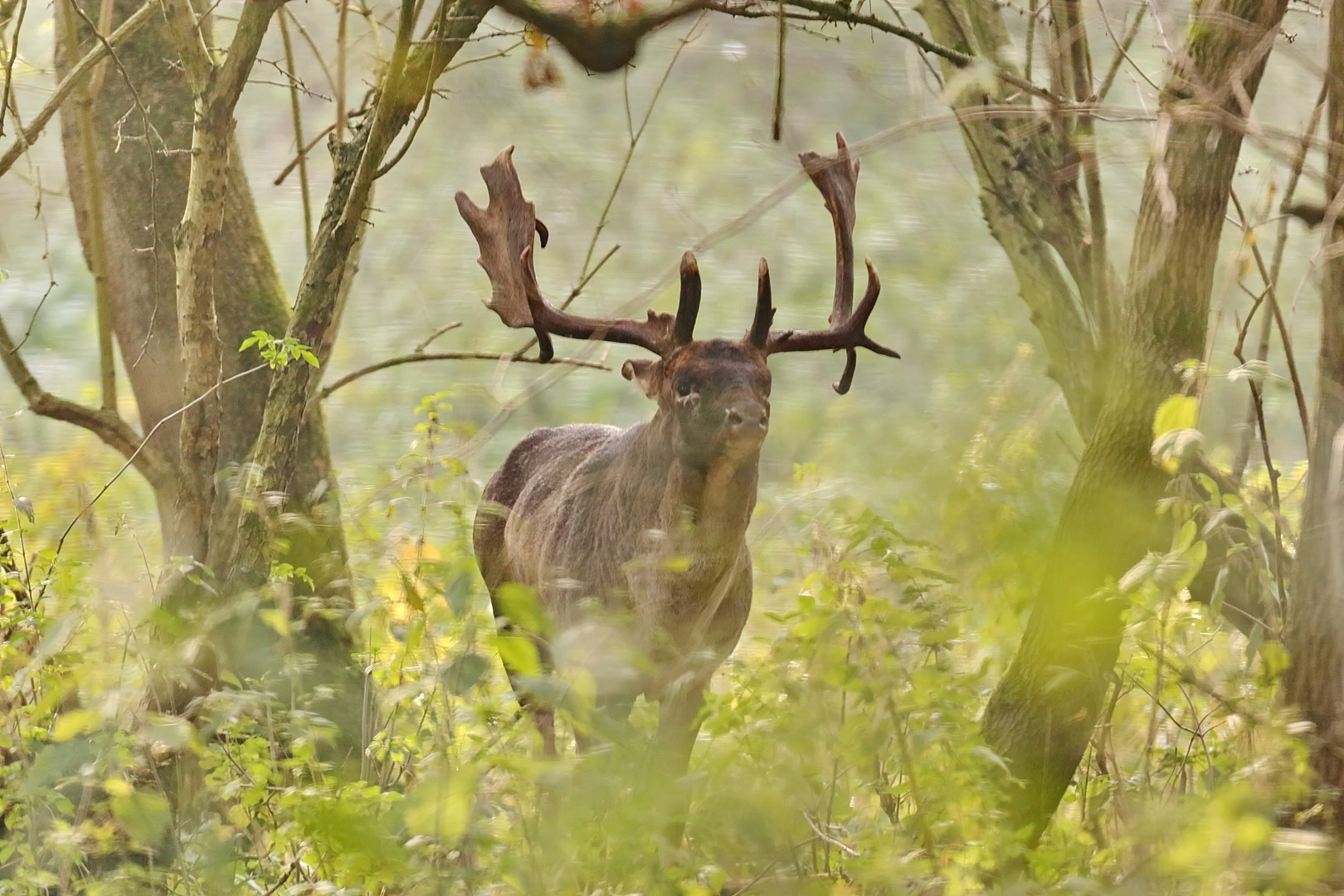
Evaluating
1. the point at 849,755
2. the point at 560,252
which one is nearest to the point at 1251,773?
the point at 849,755

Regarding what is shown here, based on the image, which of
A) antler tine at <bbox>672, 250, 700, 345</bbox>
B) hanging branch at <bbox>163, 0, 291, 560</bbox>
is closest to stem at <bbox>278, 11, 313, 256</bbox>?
hanging branch at <bbox>163, 0, 291, 560</bbox>

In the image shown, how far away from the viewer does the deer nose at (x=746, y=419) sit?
3422 mm

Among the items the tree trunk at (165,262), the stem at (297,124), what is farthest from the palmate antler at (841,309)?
the tree trunk at (165,262)

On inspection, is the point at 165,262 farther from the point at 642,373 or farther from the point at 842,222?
the point at 842,222

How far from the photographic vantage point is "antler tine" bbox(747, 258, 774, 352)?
350 centimetres

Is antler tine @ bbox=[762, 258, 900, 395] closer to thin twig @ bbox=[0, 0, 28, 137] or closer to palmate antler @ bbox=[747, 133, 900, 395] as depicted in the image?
palmate antler @ bbox=[747, 133, 900, 395]

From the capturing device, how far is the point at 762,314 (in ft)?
12.0

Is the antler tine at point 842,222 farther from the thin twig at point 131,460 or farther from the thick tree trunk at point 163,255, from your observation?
the thick tree trunk at point 163,255

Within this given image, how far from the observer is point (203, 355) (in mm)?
3715

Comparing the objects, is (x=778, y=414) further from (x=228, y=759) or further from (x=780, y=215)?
(x=228, y=759)

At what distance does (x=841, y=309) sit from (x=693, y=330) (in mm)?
546

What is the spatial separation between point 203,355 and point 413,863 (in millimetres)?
2065

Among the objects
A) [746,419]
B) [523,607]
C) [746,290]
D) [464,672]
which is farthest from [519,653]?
[746,290]

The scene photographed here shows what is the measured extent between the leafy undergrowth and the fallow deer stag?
0.68 metres
